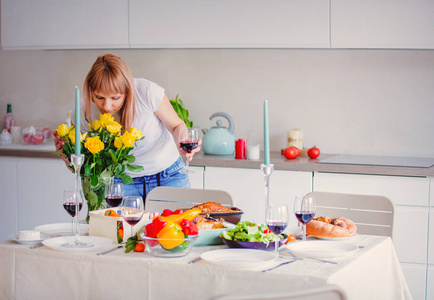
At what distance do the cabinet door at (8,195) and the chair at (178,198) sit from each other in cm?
167

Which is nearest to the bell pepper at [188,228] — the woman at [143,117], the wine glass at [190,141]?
the wine glass at [190,141]

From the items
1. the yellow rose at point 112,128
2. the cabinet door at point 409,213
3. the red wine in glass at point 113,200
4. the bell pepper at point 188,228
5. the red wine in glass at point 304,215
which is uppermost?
the yellow rose at point 112,128

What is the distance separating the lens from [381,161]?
358 centimetres

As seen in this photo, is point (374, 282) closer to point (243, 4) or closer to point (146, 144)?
point (146, 144)

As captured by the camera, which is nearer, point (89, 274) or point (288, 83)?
point (89, 274)

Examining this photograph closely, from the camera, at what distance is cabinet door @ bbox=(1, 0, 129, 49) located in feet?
13.1

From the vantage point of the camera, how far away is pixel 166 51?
4.31 meters

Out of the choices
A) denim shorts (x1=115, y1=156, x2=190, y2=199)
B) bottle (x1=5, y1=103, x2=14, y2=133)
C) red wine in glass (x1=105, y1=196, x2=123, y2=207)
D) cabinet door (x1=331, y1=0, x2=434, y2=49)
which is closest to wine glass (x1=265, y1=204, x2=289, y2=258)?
red wine in glass (x1=105, y1=196, x2=123, y2=207)

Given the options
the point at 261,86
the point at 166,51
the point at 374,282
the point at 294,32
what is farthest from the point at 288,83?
the point at 374,282

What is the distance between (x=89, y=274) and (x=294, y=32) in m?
2.35

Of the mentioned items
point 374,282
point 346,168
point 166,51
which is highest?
point 166,51

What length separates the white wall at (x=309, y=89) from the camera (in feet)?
12.7

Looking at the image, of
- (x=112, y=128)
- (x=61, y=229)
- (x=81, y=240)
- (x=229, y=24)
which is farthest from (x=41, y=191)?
(x=81, y=240)

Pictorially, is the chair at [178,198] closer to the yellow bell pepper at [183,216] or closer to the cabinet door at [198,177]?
the yellow bell pepper at [183,216]
